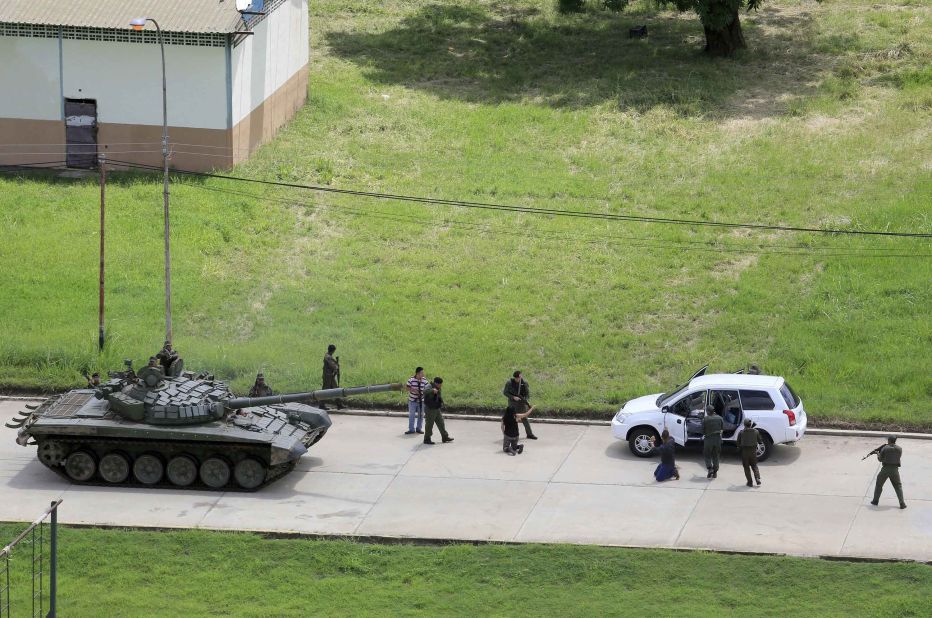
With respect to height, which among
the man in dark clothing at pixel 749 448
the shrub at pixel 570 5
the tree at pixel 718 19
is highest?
the shrub at pixel 570 5

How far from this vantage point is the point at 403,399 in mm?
29156

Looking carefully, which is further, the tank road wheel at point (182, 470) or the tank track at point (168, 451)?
the tank road wheel at point (182, 470)

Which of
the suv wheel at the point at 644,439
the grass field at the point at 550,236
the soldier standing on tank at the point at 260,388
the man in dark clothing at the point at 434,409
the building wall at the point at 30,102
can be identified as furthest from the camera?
the building wall at the point at 30,102

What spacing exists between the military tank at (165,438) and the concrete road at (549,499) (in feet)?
1.27

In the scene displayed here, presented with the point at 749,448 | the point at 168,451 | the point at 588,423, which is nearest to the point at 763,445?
the point at 749,448

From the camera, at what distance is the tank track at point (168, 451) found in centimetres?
2411

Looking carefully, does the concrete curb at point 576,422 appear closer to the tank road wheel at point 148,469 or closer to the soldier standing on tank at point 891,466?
the soldier standing on tank at point 891,466

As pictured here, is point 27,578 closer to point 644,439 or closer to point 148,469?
point 148,469

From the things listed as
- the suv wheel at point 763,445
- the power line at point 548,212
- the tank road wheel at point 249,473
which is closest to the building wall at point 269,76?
the power line at point 548,212

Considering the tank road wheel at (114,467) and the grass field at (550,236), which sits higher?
the grass field at (550,236)

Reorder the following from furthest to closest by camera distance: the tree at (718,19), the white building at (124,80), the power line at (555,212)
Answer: the tree at (718,19), the white building at (124,80), the power line at (555,212)

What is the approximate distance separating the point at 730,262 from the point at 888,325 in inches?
204

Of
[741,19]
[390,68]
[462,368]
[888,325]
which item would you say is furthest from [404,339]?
[741,19]

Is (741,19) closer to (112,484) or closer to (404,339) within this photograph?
(404,339)
